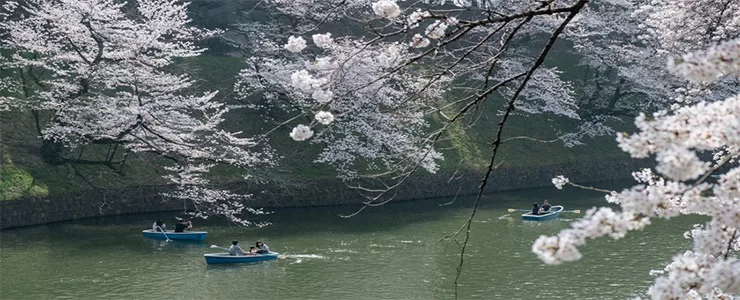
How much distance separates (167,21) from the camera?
22.4 metres

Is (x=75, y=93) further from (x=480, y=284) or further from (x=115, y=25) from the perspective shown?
(x=480, y=284)

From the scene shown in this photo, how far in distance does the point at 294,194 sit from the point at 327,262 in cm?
733

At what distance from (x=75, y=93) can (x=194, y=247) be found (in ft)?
18.1

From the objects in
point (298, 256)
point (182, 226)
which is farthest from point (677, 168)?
point (182, 226)

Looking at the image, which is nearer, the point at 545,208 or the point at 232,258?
the point at 232,258

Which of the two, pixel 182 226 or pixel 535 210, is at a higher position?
pixel 535 210

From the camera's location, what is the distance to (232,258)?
1703cm

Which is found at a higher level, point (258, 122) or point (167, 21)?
point (167, 21)

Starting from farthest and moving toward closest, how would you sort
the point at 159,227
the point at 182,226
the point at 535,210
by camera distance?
the point at 535,210, the point at 182,226, the point at 159,227

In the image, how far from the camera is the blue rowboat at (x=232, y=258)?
16844 millimetres

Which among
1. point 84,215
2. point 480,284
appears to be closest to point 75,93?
point 84,215

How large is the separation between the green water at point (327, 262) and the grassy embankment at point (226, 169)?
1.20m

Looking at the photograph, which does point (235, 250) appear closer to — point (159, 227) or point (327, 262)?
point (327, 262)

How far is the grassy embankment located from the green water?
1201 millimetres
